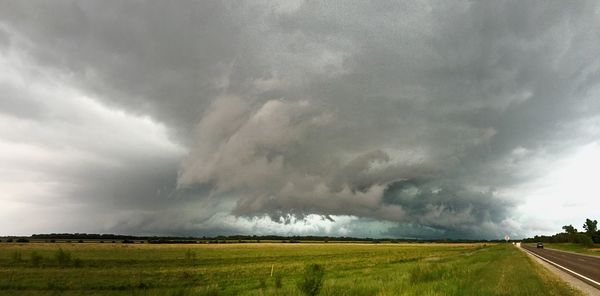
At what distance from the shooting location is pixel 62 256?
1982 inches

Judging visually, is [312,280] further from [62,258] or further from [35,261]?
[62,258]

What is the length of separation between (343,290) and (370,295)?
2028mm

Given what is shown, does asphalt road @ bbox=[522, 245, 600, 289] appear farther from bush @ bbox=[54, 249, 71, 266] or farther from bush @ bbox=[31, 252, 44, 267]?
bush @ bbox=[31, 252, 44, 267]

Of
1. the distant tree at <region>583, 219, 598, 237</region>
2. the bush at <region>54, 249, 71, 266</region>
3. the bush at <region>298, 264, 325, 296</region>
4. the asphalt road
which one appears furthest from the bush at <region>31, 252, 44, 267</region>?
the distant tree at <region>583, 219, 598, 237</region>

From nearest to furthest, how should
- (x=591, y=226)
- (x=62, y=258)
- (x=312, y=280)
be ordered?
(x=312, y=280)
(x=62, y=258)
(x=591, y=226)

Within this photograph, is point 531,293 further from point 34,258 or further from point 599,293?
point 34,258

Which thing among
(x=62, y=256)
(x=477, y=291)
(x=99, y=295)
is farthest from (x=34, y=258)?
(x=477, y=291)

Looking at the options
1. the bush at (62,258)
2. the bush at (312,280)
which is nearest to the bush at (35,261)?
the bush at (62,258)

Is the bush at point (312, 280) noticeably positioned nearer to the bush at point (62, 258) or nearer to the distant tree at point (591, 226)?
the bush at point (62, 258)

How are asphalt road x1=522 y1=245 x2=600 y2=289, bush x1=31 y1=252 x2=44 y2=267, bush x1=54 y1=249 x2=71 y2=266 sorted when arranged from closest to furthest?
asphalt road x1=522 y1=245 x2=600 y2=289 < bush x1=31 y1=252 x2=44 y2=267 < bush x1=54 y1=249 x2=71 y2=266

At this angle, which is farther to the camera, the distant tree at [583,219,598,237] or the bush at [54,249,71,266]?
the distant tree at [583,219,598,237]

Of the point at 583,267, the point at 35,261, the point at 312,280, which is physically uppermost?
the point at 35,261

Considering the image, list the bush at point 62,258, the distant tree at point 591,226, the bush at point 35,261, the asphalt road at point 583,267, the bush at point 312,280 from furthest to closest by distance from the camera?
the distant tree at point 591,226 → the bush at point 62,258 → the bush at point 35,261 → the asphalt road at point 583,267 → the bush at point 312,280

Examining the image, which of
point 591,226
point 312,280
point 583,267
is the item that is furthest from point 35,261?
point 591,226
